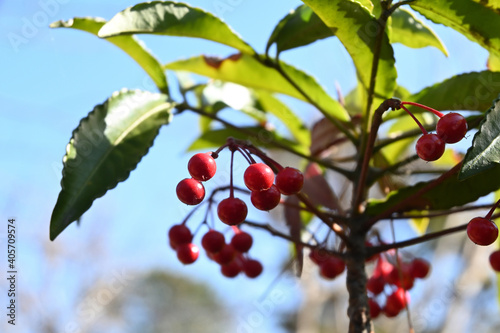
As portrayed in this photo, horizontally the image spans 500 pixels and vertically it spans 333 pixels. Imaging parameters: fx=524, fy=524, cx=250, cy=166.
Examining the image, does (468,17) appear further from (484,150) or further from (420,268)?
→ (420,268)

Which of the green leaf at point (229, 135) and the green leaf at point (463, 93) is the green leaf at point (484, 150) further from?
the green leaf at point (229, 135)

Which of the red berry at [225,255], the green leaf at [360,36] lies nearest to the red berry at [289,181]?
the green leaf at [360,36]

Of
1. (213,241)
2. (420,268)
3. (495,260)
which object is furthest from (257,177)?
(420,268)

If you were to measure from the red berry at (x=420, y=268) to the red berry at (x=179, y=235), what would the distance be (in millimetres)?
549

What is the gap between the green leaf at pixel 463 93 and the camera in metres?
0.86

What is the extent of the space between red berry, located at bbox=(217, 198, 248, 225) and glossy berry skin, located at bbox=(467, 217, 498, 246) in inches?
11.5

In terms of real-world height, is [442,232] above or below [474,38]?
below

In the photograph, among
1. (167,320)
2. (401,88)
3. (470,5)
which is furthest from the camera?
(167,320)

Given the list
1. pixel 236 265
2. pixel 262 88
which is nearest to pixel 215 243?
pixel 236 265

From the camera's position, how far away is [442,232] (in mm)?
799

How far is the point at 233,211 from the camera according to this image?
28.0 inches

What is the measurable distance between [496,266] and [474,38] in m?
0.44

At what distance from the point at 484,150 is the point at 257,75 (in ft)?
2.09

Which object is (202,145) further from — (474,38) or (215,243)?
(474,38)
